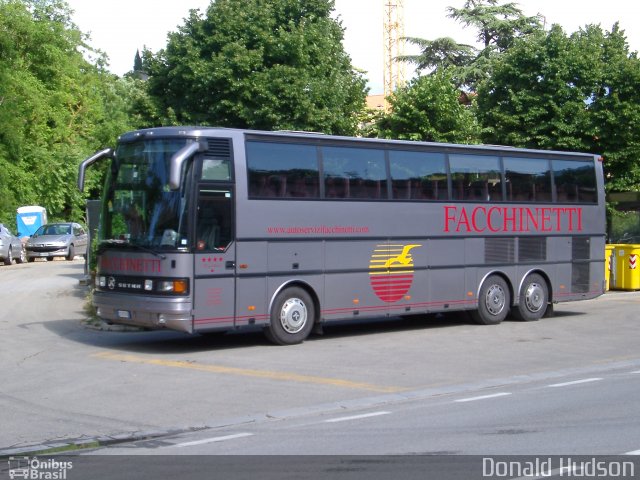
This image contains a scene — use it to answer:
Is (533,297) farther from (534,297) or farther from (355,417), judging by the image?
(355,417)

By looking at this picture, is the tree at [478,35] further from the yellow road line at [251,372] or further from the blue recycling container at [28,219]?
the yellow road line at [251,372]

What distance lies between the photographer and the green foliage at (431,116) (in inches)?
1088

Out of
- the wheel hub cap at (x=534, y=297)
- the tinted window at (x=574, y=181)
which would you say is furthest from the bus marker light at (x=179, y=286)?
the tinted window at (x=574, y=181)

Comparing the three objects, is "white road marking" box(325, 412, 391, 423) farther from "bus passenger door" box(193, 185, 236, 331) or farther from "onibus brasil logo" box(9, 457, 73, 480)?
"bus passenger door" box(193, 185, 236, 331)

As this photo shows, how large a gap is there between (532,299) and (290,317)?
7.15m

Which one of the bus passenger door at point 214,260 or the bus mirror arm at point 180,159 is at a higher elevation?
the bus mirror arm at point 180,159

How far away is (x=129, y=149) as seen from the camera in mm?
15750

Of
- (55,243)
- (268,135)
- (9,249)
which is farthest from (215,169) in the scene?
(55,243)

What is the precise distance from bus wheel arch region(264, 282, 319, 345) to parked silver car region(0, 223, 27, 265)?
27.1 meters

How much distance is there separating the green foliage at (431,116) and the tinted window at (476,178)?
745 centimetres

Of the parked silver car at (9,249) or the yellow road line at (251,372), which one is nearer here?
the yellow road line at (251,372)

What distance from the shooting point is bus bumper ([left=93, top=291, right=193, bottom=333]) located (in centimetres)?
1473

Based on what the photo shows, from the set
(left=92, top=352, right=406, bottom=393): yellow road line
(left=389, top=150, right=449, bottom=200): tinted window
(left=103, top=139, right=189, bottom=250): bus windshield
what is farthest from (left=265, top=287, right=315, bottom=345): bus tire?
(left=389, top=150, right=449, bottom=200): tinted window

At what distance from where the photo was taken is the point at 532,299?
21125 millimetres
